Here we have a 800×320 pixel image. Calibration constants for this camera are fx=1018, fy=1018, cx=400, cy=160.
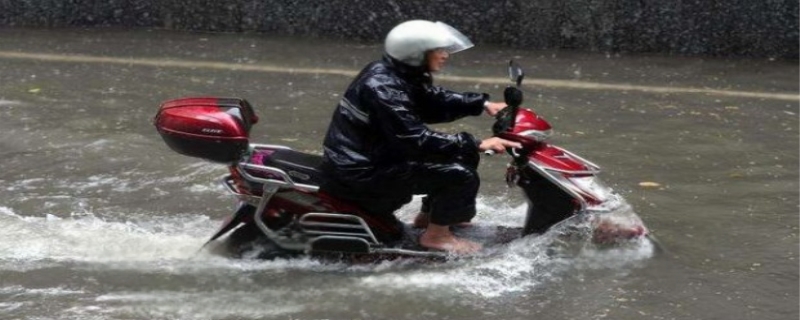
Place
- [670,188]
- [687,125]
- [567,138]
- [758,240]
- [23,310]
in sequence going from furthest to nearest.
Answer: [687,125] → [567,138] → [670,188] → [758,240] → [23,310]

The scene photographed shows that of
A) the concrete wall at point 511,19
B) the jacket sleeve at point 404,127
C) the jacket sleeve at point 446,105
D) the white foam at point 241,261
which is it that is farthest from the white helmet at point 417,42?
the concrete wall at point 511,19

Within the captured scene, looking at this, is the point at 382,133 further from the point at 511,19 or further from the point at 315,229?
the point at 511,19

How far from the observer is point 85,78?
29.0 ft

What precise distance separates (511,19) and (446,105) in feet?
19.2

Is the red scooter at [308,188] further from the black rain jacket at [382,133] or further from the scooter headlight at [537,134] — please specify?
the black rain jacket at [382,133]

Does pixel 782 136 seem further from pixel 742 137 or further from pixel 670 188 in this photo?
pixel 670 188

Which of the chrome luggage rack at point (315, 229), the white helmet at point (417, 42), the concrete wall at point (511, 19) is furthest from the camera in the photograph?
the concrete wall at point (511, 19)

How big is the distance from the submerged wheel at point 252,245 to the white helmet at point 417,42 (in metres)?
1.07

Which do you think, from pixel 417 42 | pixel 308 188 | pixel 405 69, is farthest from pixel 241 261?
pixel 417 42

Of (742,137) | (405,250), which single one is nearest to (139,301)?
(405,250)

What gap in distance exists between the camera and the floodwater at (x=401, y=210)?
4473mm

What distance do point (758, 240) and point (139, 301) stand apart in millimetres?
3108

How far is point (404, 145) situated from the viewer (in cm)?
453

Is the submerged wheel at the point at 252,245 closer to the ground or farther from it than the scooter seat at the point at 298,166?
closer to the ground
